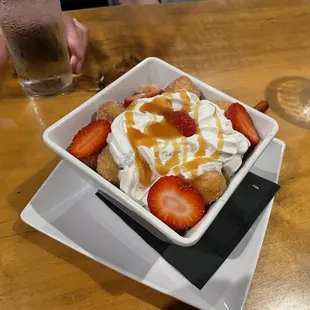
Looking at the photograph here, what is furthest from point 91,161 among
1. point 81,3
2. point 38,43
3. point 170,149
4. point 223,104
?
point 81,3

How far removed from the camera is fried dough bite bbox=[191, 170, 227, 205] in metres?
0.64

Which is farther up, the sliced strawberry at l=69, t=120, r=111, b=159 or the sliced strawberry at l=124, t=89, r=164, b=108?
the sliced strawberry at l=124, t=89, r=164, b=108

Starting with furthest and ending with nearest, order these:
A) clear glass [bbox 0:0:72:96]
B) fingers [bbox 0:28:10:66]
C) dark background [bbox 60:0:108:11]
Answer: dark background [bbox 60:0:108:11] < fingers [bbox 0:28:10:66] < clear glass [bbox 0:0:72:96]

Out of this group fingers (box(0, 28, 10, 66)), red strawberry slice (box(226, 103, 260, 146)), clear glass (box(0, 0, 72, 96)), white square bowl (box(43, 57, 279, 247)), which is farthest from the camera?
fingers (box(0, 28, 10, 66))

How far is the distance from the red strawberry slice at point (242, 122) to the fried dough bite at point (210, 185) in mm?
111

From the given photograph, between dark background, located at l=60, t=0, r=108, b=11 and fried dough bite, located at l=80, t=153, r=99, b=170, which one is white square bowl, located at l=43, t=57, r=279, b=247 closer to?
fried dough bite, located at l=80, t=153, r=99, b=170

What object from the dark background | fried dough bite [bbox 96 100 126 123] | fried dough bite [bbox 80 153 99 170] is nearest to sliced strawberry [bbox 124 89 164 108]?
fried dough bite [bbox 96 100 126 123]

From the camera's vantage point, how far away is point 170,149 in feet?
2.17

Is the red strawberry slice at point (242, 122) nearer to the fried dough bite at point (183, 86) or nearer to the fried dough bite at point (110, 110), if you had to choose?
the fried dough bite at point (183, 86)

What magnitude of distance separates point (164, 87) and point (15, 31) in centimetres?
33

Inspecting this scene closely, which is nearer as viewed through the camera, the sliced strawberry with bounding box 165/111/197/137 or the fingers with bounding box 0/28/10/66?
the sliced strawberry with bounding box 165/111/197/137

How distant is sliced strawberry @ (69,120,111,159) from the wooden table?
0.17 meters

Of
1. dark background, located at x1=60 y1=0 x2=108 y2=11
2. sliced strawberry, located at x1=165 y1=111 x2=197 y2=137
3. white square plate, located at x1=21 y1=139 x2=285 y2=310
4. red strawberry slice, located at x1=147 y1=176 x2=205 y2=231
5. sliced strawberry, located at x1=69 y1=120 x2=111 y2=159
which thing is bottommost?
white square plate, located at x1=21 y1=139 x2=285 y2=310

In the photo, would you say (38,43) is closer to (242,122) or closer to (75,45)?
(75,45)
